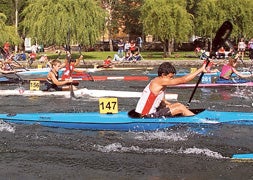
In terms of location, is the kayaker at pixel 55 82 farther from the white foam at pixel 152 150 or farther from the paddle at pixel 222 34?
the white foam at pixel 152 150

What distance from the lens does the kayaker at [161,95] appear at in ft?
31.8

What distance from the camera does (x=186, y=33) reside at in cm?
3894

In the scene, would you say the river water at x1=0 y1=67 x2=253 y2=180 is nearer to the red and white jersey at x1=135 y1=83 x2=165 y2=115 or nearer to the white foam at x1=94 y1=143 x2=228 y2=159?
the white foam at x1=94 y1=143 x2=228 y2=159

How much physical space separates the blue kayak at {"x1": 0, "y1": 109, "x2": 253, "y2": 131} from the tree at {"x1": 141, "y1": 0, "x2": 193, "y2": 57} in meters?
28.3

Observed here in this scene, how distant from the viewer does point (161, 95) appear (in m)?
10.0

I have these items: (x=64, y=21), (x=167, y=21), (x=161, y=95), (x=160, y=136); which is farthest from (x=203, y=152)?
(x=167, y=21)

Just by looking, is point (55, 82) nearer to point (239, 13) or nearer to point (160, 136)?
point (160, 136)

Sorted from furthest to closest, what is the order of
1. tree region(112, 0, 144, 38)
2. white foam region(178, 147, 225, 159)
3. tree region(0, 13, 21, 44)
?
tree region(112, 0, 144, 38), tree region(0, 13, 21, 44), white foam region(178, 147, 225, 159)

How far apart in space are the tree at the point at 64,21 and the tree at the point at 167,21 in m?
4.21

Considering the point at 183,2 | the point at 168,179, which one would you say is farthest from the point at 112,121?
the point at 183,2

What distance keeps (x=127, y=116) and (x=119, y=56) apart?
29.8m

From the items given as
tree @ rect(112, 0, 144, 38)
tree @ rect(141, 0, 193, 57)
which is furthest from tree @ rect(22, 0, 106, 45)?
tree @ rect(112, 0, 144, 38)

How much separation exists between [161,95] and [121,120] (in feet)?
3.47

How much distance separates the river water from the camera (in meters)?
7.80
